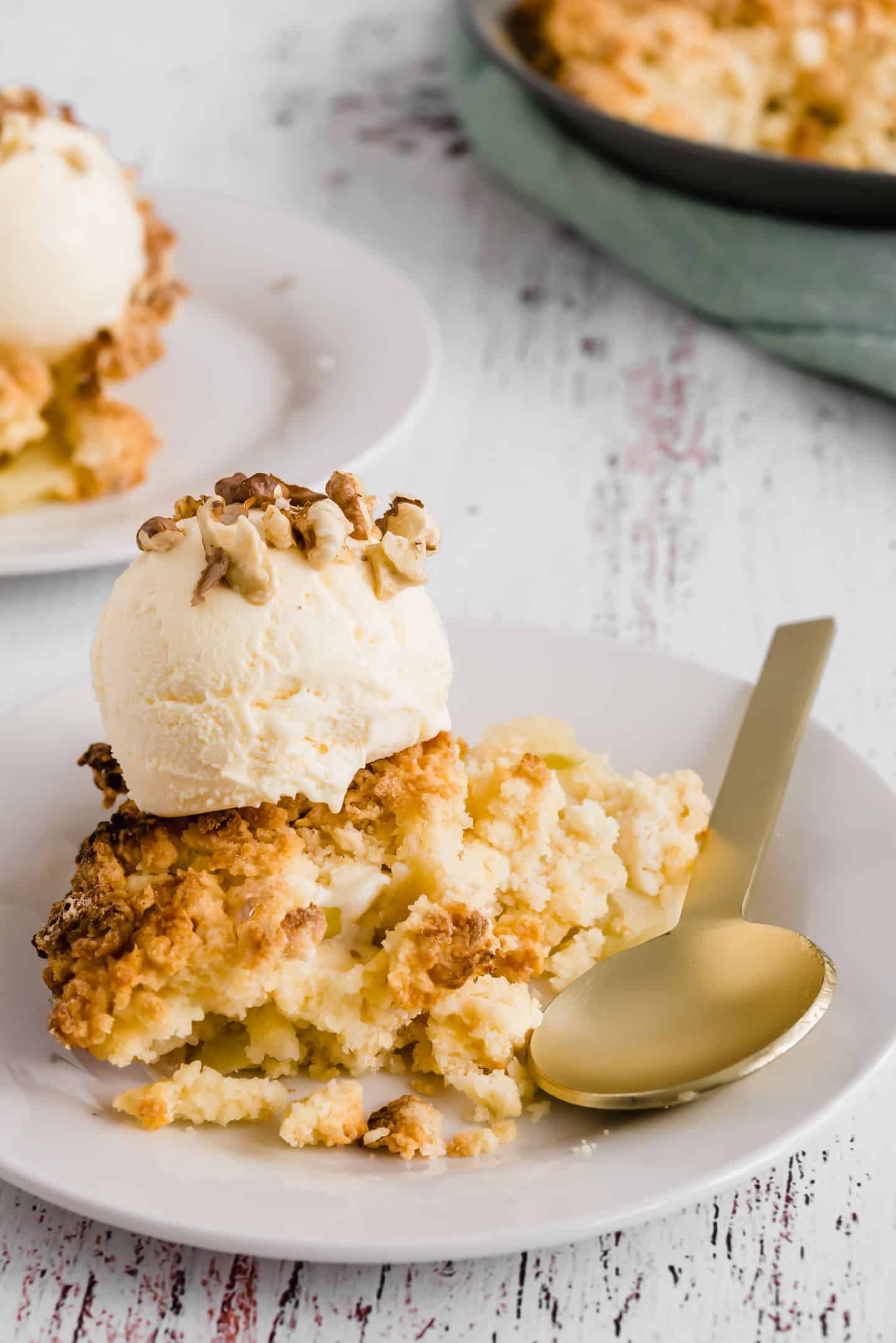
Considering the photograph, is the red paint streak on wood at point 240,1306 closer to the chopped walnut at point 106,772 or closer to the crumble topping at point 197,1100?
the crumble topping at point 197,1100

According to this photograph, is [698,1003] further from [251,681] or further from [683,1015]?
[251,681]

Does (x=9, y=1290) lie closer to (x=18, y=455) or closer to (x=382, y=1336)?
(x=382, y=1336)

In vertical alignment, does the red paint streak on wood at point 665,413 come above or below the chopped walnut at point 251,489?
below

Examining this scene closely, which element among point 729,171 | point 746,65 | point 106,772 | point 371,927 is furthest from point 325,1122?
point 746,65

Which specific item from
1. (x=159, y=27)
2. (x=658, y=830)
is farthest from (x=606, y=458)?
(x=159, y=27)

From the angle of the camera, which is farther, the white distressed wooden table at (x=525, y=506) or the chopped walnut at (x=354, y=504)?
the chopped walnut at (x=354, y=504)

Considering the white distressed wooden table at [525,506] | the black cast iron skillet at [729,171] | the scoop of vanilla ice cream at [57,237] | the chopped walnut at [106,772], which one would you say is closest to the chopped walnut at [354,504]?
the chopped walnut at [106,772]
